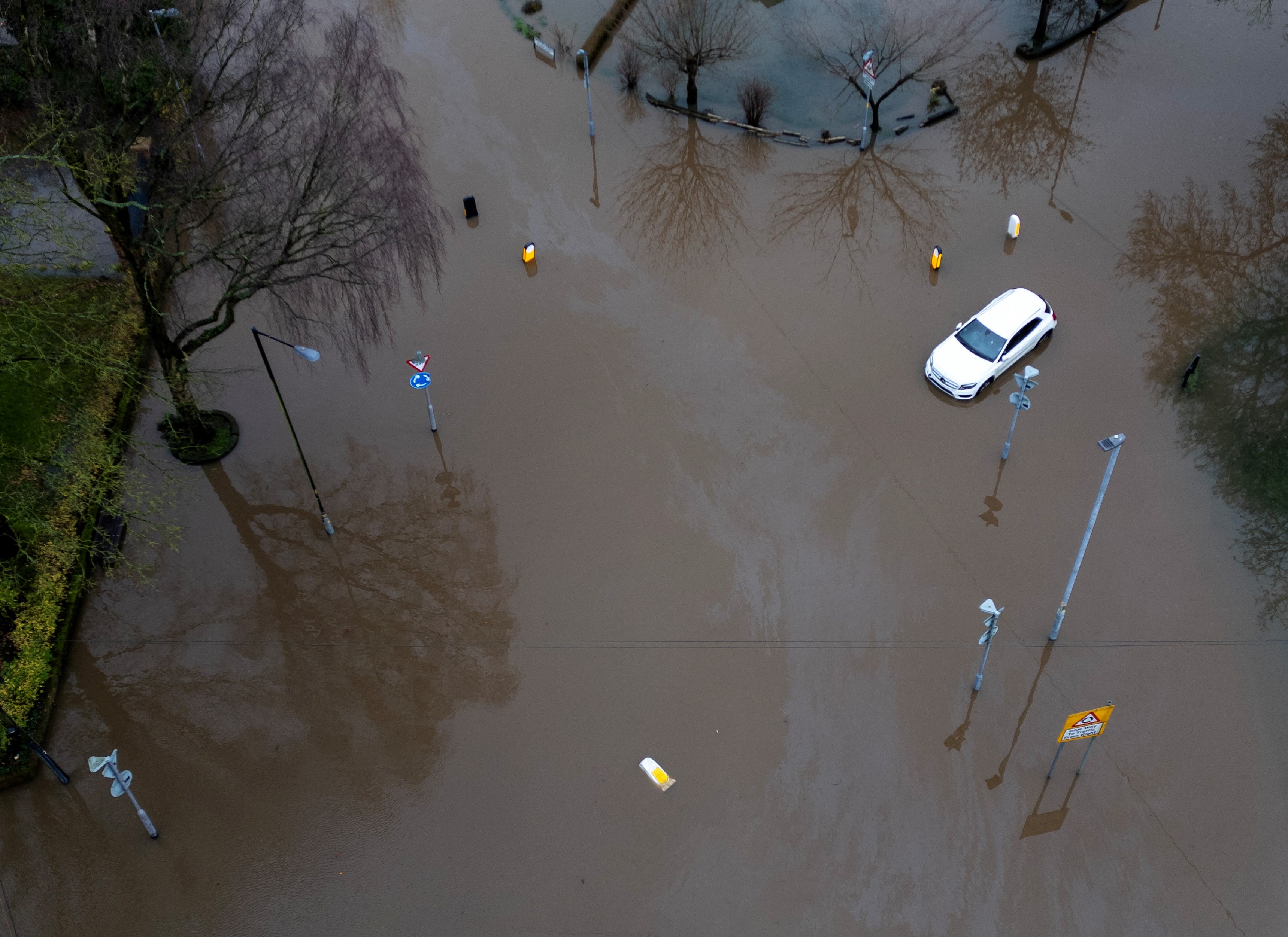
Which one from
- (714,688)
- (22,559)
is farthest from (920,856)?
(22,559)

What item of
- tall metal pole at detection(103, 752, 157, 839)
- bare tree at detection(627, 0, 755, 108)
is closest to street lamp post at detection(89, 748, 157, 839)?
tall metal pole at detection(103, 752, 157, 839)

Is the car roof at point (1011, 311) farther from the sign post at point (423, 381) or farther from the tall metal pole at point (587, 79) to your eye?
the sign post at point (423, 381)

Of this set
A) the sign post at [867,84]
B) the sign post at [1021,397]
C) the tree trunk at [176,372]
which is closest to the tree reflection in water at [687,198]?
the sign post at [867,84]

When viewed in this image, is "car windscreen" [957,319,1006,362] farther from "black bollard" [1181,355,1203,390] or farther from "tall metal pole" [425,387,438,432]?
"tall metal pole" [425,387,438,432]

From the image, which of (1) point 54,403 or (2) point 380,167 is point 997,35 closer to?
(2) point 380,167

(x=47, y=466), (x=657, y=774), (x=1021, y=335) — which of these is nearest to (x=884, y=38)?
(x=1021, y=335)
